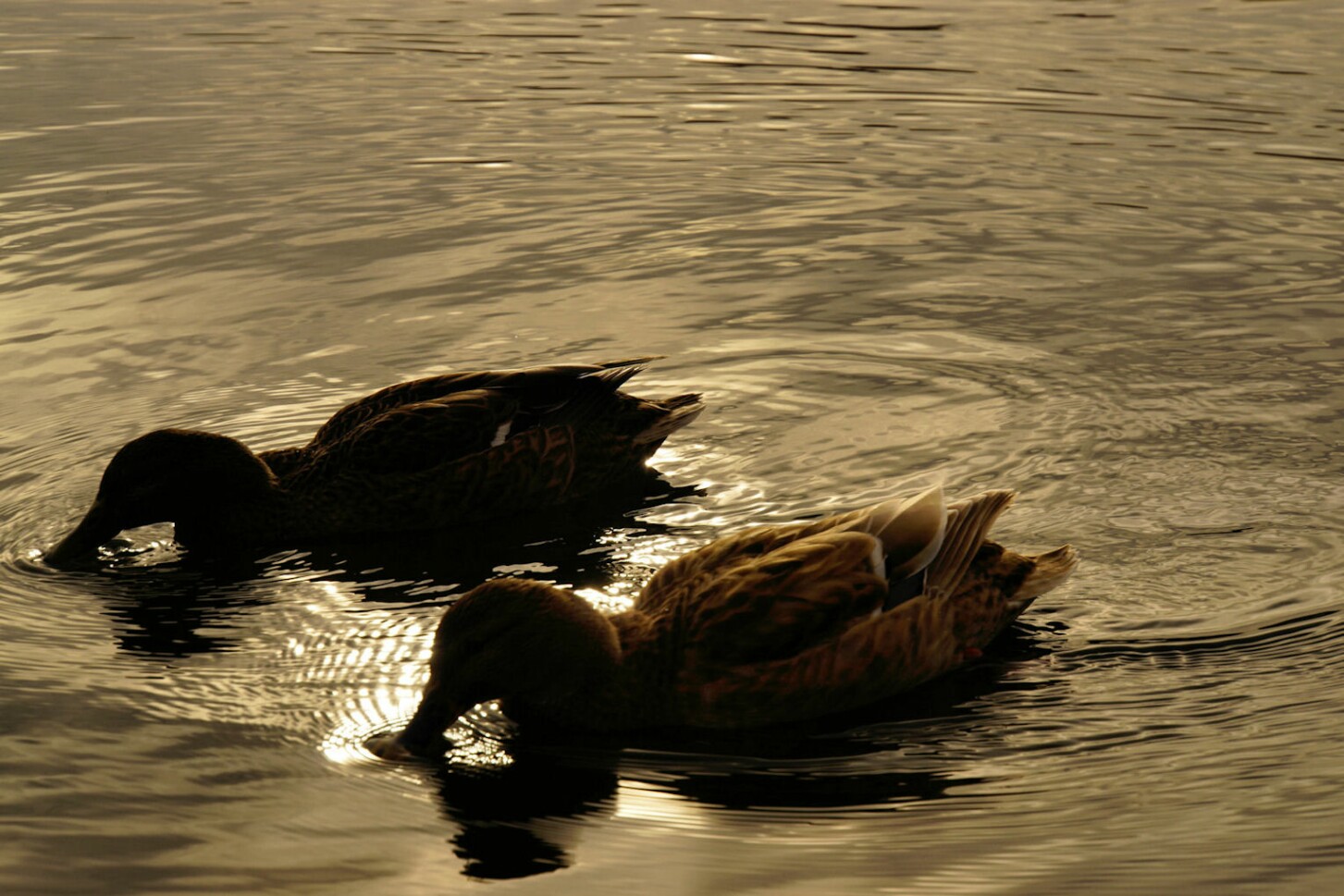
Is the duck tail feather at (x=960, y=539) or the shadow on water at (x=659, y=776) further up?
the duck tail feather at (x=960, y=539)

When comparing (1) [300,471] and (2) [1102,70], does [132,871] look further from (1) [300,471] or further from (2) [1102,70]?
(2) [1102,70]

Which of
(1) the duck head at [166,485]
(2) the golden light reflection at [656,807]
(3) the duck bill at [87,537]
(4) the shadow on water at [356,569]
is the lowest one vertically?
(2) the golden light reflection at [656,807]

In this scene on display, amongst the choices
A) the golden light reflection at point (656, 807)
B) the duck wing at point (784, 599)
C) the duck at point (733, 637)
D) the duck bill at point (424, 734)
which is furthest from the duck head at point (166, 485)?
the golden light reflection at point (656, 807)

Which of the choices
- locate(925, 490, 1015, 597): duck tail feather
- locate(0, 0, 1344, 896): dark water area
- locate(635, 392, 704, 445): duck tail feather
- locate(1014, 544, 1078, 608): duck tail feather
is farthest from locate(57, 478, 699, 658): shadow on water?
locate(1014, 544, 1078, 608): duck tail feather

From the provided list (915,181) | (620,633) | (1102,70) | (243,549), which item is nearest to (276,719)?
(620,633)

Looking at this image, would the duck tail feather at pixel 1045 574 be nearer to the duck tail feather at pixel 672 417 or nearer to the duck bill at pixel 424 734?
the duck bill at pixel 424 734

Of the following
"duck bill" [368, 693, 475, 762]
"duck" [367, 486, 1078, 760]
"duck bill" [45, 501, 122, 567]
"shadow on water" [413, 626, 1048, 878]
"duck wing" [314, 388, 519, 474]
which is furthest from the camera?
"duck wing" [314, 388, 519, 474]

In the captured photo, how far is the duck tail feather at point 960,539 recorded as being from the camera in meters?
6.18

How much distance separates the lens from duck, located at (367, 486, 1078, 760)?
5633mm

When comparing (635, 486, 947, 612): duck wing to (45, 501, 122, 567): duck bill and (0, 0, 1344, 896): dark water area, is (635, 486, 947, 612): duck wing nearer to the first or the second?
(0, 0, 1344, 896): dark water area

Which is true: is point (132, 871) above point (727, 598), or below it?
below

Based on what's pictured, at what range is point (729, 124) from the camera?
1545cm

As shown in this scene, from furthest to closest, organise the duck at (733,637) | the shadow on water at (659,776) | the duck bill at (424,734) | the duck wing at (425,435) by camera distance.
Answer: the duck wing at (425,435), the duck at (733,637), the duck bill at (424,734), the shadow on water at (659,776)

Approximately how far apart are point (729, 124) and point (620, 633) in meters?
10.1
